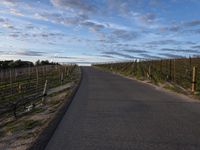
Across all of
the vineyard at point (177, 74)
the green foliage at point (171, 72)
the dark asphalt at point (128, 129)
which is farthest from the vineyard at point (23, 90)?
the green foliage at point (171, 72)

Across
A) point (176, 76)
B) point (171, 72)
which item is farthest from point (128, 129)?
point (171, 72)

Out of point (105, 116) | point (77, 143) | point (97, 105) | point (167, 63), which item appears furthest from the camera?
point (167, 63)

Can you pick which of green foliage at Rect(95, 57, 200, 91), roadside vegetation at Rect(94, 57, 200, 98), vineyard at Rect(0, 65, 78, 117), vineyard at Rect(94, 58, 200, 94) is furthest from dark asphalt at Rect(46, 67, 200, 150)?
green foliage at Rect(95, 57, 200, 91)

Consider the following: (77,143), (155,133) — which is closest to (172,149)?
(155,133)

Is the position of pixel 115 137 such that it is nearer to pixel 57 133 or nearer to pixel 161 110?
pixel 57 133

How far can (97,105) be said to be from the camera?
12.6 meters

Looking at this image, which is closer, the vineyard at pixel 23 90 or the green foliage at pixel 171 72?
the vineyard at pixel 23 90

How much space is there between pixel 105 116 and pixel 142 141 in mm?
3344

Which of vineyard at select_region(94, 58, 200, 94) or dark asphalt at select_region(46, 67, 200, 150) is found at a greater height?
vineyard at select_region(94, 58, 200, 94)

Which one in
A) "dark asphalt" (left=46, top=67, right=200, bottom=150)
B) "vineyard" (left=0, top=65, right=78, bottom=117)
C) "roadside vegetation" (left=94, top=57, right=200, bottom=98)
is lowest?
"vineyard" (left=0, top=65, right=78, bottom=117)

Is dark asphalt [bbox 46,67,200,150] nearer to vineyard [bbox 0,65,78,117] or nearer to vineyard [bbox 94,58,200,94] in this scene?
vineyard [bbox 0,65,78,117]

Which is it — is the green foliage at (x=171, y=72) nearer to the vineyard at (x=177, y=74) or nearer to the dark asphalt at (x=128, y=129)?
the vineyard at (x=177, y=74)

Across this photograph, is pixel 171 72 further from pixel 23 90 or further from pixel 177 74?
pixel 23 90

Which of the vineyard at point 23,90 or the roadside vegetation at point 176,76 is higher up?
the roadside vegetation at point 176,76
